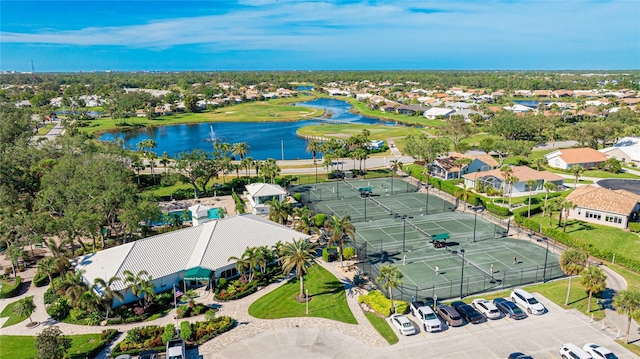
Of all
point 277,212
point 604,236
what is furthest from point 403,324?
point 604,236

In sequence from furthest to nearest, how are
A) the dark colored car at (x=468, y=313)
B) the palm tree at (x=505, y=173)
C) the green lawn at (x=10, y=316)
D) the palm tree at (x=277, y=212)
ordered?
the palm tree at (x=505, y=173), the palm tree at (x=277, y=212), the green lawn at (x=10, y=316), the dark colored car at (x=468, y=313)

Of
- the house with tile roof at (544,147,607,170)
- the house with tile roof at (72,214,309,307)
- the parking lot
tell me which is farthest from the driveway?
the house with tile roof at (544,147,607,170)

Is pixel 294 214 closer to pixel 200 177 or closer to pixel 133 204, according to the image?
pixel 133 204

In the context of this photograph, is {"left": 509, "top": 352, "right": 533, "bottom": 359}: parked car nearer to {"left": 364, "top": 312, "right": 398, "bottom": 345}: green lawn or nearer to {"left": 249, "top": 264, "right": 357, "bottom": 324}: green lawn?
{"left": 364, "top": 312, "right": 398, "bottom": 345}: green lawn

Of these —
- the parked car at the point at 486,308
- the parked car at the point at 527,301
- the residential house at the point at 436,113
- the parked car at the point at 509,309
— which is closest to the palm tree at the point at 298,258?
the parked car at the point at 486,308

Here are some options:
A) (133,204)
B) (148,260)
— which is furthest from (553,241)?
(133,204)

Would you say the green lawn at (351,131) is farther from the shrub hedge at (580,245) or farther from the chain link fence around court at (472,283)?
the chain link fence around court at (472,283)
